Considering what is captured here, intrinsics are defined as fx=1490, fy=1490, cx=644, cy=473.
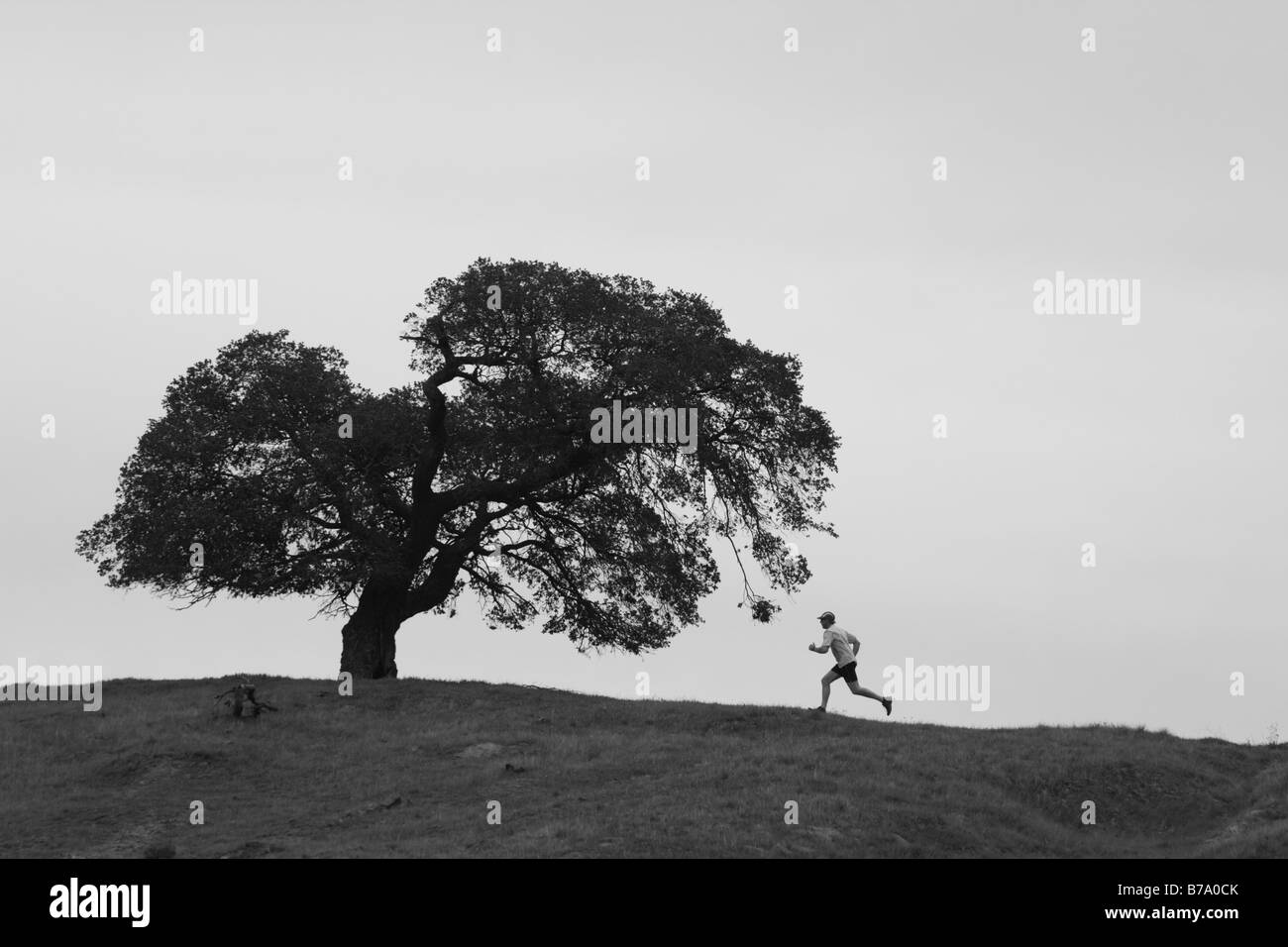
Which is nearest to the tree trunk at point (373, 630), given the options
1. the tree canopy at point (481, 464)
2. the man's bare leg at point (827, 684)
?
the tree canopy at point (481, 464)

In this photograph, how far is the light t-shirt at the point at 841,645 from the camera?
117 feet

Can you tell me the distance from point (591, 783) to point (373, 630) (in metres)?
15.2

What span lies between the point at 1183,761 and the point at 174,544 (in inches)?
1093

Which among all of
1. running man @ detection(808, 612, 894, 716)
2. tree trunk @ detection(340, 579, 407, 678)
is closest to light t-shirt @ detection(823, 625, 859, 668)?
running man @ detection(808, 612, 894, 716)

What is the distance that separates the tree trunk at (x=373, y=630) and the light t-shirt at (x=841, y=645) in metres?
14.3

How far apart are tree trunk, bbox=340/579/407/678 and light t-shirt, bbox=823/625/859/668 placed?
1431 centimetres

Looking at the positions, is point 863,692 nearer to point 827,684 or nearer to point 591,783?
point 827,684

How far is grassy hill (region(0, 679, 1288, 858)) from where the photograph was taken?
26734 mm

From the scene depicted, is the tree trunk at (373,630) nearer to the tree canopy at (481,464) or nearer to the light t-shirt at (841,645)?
the tree canopy at (481,464)

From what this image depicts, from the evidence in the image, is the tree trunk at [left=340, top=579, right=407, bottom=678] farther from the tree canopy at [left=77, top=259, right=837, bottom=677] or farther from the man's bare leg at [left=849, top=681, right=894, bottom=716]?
the man's bare leg at [left=849, top=681, right=894, bottom=716]

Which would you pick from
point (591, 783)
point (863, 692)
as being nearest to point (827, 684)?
point (863, 692)
